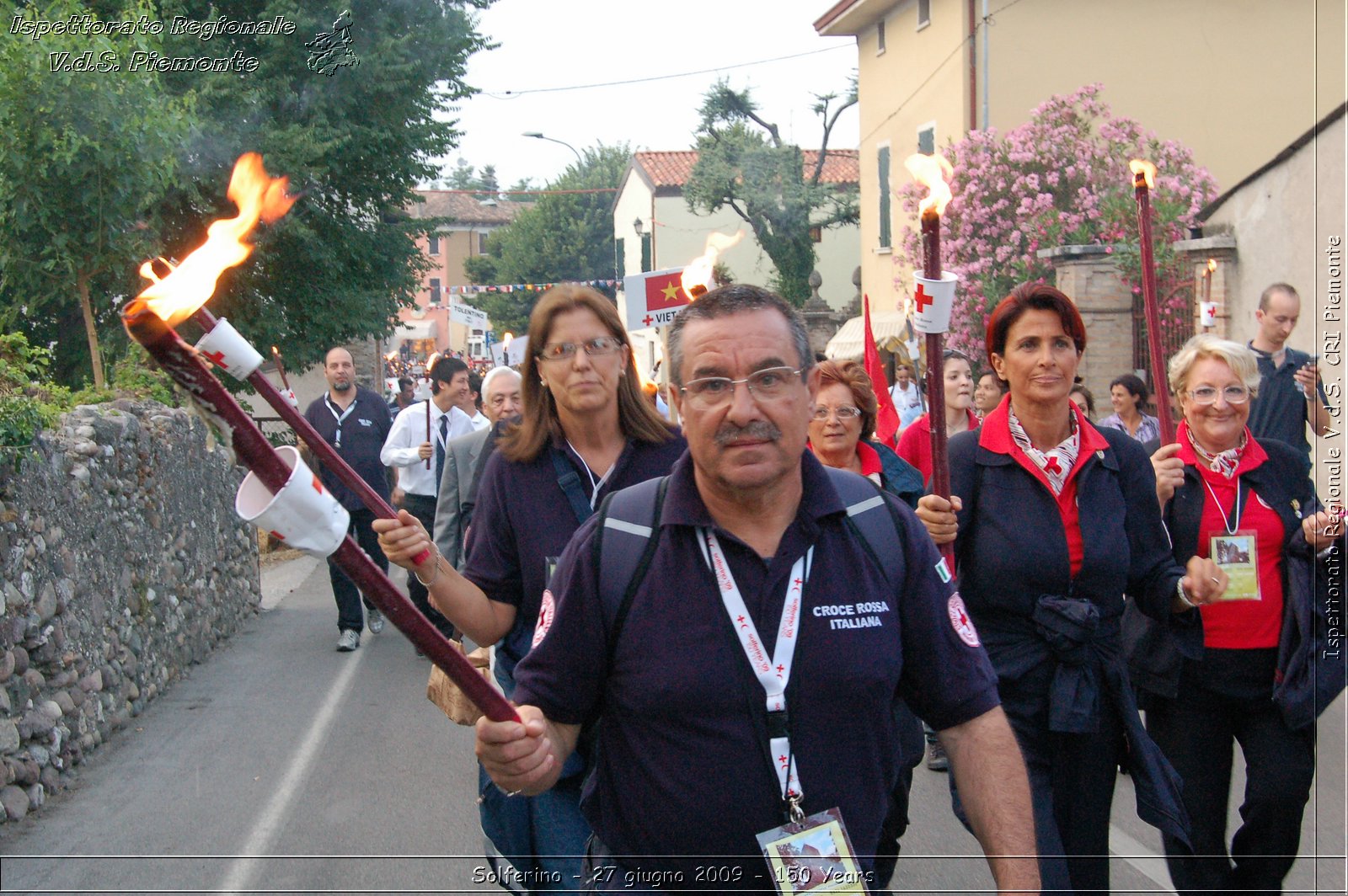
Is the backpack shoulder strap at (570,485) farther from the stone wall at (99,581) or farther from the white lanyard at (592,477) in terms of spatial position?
the stone wall at (99,581)

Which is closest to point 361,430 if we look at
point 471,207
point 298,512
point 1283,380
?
point 1283,380

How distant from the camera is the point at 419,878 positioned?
5.47 m

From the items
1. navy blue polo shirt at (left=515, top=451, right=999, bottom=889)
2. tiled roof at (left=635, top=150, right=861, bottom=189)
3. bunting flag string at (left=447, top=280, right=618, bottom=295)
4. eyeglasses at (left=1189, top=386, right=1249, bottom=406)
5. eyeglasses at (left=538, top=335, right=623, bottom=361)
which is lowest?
navy blue polo shirt at (left=515, top=451, right=999, bottom=889)

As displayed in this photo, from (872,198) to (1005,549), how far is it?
27.3 metres

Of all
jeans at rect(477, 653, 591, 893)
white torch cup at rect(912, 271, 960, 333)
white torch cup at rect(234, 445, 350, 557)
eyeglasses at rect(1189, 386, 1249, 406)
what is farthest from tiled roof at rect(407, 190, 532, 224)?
white torch cup at rect(234, 445, 350, 557)

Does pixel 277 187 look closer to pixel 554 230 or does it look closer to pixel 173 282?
pixel 173 282

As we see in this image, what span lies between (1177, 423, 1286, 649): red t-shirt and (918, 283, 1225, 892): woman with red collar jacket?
1.04ft

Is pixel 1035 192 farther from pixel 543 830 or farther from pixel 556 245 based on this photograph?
pixel 556 245

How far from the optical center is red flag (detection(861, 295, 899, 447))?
20.7 feet

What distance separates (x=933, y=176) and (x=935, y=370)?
2.44 feet

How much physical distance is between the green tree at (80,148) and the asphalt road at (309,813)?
398 cm

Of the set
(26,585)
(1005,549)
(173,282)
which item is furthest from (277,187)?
(26,585)

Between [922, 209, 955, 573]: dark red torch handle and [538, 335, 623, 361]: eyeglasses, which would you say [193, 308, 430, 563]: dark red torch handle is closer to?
[538, 335, 623, 361]: eyeglasses

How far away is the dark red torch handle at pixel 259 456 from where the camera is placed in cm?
162
